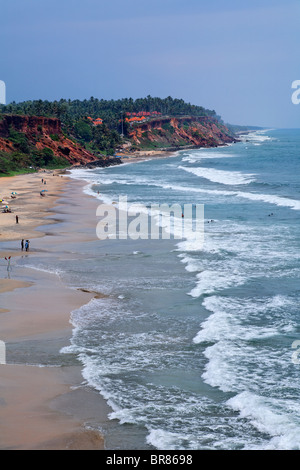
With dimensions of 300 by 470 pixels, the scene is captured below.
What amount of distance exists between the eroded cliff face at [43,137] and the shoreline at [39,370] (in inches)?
2812

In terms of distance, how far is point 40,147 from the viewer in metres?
107

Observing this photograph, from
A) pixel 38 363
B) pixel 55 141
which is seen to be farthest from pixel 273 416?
pixel 55 141

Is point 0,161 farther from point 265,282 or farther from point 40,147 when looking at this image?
point 265,282

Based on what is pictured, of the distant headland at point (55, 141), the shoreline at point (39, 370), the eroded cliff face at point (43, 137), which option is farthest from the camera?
the eroded cliff face at point (43, 137)

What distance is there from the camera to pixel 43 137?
11100 cm

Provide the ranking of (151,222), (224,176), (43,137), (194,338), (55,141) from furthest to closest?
(55,141)
(43,137)
(224,176)
(151,222)
(194,338)

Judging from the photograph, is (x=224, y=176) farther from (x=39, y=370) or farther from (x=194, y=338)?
(x=39, y=370)

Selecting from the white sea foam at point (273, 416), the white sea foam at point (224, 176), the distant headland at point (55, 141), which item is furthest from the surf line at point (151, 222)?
the distant headland at point (55, 141)

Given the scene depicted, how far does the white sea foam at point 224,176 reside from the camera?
82800 mm

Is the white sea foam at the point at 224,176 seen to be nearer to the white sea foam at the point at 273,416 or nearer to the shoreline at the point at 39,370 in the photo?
the shoreline at the point at 39,370

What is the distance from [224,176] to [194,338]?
7416cm

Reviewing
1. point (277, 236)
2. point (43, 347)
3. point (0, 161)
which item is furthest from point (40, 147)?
point (43, 347)

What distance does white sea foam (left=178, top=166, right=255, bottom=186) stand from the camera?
82.8m

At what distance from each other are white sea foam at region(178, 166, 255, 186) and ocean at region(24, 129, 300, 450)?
43.0 meters
